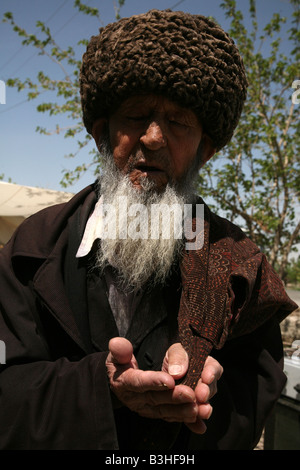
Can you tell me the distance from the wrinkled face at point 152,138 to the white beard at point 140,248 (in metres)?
0.04

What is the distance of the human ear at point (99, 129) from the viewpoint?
176 cm

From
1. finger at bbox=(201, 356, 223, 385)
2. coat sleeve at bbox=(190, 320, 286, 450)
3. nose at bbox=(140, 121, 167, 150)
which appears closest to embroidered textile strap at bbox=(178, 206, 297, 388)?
finger at bbox=(201, 356, 223, 385)

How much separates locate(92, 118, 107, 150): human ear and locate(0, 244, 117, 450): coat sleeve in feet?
2.91

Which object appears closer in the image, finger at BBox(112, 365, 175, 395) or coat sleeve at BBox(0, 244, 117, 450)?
finger at BBox(112, 365, 175, 395)

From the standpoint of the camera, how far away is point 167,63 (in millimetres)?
1520

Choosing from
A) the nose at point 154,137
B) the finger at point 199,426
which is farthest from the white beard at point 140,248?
the finger at point 199,426

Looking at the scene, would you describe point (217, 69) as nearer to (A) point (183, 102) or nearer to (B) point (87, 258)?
(A) point (183, 102)

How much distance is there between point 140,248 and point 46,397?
0.69 metres

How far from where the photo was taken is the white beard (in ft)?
5.24

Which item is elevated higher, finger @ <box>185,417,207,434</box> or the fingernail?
the fingernail

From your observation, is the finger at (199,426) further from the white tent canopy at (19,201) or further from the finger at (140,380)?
the white tent canopy at (19,201)

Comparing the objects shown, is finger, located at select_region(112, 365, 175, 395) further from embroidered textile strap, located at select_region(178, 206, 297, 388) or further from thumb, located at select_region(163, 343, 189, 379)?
embroidered textile strap, located at select_region(178, 206, 297, 388)

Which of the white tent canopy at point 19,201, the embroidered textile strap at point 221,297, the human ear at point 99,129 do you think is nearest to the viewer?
the embroidered textile strap at point 221,297

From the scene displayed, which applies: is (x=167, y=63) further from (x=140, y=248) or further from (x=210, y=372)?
(x=210, y=372)
